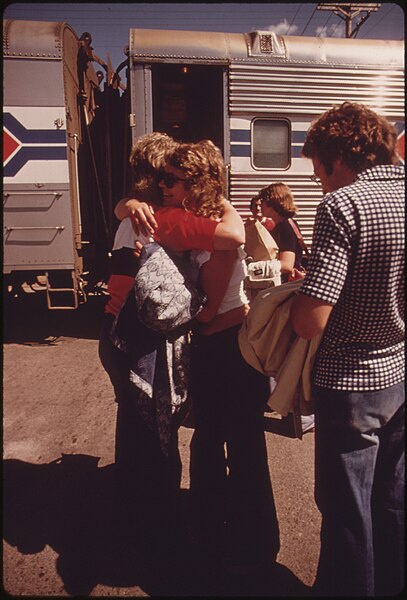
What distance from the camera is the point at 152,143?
2037mm

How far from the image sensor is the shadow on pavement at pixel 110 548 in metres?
Result: 2.12

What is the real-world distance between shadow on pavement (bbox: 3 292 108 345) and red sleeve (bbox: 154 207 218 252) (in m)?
4.37

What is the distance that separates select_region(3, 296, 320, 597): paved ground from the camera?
7.06 ft

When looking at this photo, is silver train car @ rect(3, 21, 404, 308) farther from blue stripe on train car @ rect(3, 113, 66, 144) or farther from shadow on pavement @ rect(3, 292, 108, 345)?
shadow on pavement @ rect(3, 292, 108, 345)

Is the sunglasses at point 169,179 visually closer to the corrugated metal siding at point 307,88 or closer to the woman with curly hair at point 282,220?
the woman with curly hair at point 282,220

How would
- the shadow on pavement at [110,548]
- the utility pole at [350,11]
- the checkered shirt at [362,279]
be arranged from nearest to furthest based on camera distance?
the checkered shirt at [362,279]
the shadow on pavement at [110,548]
the utility pole at [350,11]

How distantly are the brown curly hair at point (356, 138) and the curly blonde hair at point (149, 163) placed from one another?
0.70 m

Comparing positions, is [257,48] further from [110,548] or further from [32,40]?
[110,548]

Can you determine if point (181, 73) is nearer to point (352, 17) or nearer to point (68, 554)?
point (68, 554)

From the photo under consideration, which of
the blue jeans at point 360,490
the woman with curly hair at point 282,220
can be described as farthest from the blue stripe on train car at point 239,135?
the blue jeans at point 360,490

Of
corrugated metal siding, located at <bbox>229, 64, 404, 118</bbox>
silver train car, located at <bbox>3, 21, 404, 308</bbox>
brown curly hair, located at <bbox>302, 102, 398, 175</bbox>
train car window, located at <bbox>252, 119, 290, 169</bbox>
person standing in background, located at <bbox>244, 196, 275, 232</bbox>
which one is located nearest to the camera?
brown curly hair, located at <bbox>302, 102, 398, 175</bbox>

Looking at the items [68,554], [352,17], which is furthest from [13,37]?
[352,17]

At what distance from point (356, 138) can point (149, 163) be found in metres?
0.89

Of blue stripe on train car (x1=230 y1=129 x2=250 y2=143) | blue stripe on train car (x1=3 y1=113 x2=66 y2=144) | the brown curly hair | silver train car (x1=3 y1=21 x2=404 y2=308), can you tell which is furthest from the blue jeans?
blue stripe on train car (x1=3 y1=113 x2=66 y2=144)
